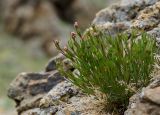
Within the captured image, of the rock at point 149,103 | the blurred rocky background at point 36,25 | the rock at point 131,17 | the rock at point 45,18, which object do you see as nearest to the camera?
the rock at point 149,103

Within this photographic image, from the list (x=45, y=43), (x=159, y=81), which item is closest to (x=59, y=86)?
(x=159, y=81)

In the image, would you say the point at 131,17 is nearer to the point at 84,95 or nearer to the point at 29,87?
the point at 84,95

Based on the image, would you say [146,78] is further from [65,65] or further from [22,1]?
[22,1]

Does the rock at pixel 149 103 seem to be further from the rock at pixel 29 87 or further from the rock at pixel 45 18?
the rock at pixel 45 18

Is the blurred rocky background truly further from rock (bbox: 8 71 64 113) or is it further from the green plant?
the green plant

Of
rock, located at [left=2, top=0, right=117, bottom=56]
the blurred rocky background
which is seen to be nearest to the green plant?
the blurred rocky background

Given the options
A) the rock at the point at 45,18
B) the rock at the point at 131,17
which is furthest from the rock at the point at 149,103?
the rock at the point at 45,18
